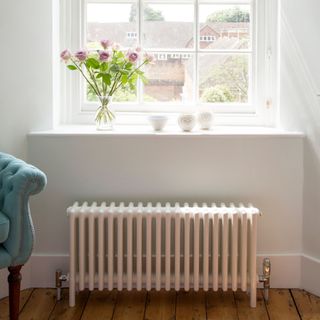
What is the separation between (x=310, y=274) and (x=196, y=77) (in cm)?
132

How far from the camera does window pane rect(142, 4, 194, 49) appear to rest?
11.5 ft

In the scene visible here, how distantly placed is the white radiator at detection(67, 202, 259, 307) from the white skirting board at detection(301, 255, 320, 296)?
346 millimetres

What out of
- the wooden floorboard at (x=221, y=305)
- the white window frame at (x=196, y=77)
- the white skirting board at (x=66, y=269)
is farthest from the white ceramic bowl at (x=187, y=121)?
the wooden floorboard at (x=221, y=305)

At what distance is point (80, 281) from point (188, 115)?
1.05m

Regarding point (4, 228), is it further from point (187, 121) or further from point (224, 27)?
point (224, 27)

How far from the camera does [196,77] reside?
11.5 feet

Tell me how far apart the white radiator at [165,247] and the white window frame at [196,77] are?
691mm

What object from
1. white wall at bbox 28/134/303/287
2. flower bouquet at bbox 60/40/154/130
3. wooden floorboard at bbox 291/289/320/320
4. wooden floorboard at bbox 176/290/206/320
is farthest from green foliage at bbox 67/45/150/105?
wooden floorboard at bbox 291/289/320/320

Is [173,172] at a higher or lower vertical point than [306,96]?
lower

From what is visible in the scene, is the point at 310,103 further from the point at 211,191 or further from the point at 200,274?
the point at 200,274

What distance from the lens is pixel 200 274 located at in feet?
9.84

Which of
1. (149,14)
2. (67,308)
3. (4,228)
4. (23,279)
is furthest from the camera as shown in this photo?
(149,14)

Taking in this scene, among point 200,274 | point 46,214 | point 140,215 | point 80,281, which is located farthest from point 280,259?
point 46,214

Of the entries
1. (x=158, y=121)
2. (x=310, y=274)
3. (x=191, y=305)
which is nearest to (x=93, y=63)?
(x=158, y=121)
